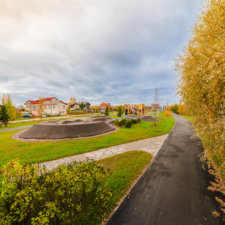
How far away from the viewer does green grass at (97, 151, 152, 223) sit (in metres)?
5.56

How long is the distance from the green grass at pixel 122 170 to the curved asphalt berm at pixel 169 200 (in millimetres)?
388

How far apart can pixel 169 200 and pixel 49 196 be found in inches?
202

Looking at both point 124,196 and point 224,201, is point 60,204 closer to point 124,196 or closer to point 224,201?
point 124,196

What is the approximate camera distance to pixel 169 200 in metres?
5.07

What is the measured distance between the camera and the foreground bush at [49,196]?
2594mm

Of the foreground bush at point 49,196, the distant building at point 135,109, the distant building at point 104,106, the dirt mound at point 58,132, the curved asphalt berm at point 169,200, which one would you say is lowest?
the curved asphalt berm at point 169,200

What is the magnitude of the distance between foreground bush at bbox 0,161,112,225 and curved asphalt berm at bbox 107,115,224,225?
167 cm

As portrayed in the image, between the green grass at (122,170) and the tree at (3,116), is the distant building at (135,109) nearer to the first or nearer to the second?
the tree at (3,116)

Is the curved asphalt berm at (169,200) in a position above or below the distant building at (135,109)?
below

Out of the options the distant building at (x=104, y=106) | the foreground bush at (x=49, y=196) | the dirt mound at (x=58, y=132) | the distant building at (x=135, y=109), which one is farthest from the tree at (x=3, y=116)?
the distant building at (x=104, y=106)

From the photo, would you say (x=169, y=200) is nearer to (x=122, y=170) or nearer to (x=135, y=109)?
(x=122, y=170)

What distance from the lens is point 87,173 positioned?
3596 millimetres

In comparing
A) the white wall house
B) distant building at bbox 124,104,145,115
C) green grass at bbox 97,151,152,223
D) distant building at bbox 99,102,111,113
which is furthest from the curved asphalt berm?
distant building at bbox 99,102,111,113

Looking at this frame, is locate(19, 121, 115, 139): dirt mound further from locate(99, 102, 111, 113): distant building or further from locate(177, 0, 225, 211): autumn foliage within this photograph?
locate(99, 102, 111, 113): distant building
